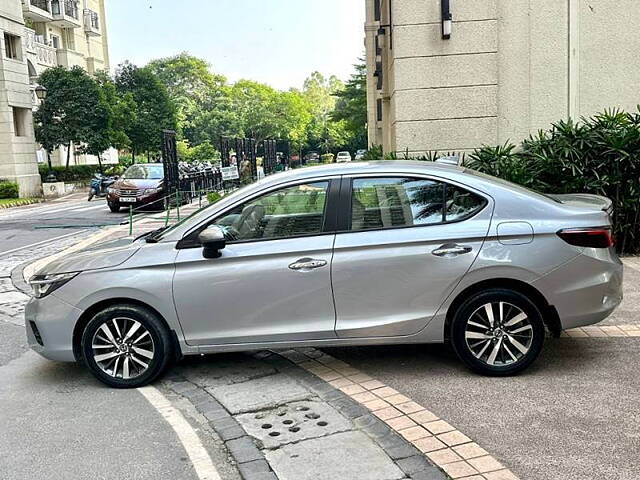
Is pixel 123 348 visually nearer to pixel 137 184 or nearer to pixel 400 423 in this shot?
pixel 400 423

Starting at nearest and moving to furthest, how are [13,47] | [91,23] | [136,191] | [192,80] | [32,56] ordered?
[136,191] → [13,47] → [32,56] → [91,23] → [192,80]

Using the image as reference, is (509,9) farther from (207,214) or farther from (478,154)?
(207,214)

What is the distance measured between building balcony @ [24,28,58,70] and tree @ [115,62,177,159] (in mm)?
4683

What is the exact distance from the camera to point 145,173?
955 inches

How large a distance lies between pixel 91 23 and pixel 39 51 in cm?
974

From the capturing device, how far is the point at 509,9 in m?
10.9

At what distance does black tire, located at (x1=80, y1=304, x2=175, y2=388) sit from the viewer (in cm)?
530

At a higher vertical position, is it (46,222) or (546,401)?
(546,401)

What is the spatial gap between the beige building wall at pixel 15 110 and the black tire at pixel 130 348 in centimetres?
3090

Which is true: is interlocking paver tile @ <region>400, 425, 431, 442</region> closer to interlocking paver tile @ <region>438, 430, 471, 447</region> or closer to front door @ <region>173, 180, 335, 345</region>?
interlocking paver tile @ <region>438, 430, 471, 447</region>

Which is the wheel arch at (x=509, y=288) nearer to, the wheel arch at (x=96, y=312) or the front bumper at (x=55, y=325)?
the wheel arch at (x=96, y=312)

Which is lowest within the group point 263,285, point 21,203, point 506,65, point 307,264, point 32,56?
point 21,203

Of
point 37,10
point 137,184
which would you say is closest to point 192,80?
point 37,10

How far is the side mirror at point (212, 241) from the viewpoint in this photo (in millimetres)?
5113
